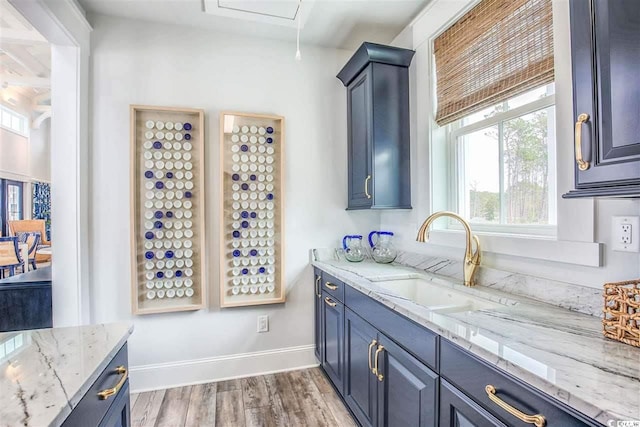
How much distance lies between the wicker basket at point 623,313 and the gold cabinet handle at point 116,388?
4.68ft

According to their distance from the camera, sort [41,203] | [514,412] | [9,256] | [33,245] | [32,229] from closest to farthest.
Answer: [514,412] → [9,256] → [33,245] → [32,229] → [41,203]

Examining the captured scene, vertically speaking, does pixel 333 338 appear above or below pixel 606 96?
below

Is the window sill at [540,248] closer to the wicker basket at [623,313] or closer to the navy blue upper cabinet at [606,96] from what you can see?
the wicker basket at [623,313]

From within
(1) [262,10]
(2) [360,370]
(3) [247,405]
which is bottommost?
(3) [247,405]

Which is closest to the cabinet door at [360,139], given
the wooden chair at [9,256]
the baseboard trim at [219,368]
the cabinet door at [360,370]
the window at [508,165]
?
the window at [508,165]

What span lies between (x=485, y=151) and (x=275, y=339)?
6.53ft

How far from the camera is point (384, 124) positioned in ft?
7.11

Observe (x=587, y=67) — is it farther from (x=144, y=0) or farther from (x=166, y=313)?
(x=166, y=313)

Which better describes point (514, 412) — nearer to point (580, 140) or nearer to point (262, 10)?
point (580, 140)

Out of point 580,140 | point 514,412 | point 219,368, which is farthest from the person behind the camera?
point 219,368

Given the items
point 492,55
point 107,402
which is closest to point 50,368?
point 107,402

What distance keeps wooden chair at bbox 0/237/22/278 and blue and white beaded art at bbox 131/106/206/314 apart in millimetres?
2384

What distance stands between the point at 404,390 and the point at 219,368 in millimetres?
1587

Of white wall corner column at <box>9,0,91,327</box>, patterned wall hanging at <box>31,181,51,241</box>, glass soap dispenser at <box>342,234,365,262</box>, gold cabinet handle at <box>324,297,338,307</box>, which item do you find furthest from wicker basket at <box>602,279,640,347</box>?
patterned wall hanging at <box>31,181,51,241</box>
